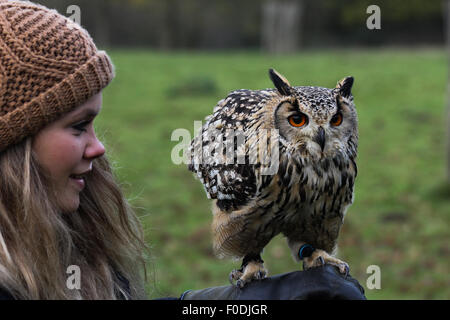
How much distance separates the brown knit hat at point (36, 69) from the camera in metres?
1.70

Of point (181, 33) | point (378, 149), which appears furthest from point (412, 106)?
point (181, 33)

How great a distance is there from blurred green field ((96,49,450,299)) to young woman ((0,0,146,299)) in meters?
0.61

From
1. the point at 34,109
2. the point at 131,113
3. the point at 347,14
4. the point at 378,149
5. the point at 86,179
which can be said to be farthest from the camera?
the point at 347,14

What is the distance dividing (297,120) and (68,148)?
0.75 m

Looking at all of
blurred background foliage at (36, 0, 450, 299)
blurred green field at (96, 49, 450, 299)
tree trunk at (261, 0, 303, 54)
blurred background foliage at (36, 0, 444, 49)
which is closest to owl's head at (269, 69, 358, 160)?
blurred green field at (96, 49, 450, 299)

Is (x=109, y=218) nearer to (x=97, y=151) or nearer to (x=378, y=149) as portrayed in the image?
(x=97, y=151)

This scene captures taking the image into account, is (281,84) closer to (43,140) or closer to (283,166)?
(283,166)

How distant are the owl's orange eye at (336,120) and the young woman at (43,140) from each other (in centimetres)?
77

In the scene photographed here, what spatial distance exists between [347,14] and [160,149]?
39.5 ft

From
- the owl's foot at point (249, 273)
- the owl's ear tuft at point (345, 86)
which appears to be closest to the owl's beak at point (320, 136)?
the owl's ear tuft at point (345, 86)

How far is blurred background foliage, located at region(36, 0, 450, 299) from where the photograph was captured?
507 centimetres

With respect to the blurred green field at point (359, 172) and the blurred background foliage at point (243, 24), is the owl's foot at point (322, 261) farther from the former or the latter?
the blurred background foliage at point (243, 24)

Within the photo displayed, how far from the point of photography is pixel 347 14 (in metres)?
18.0
